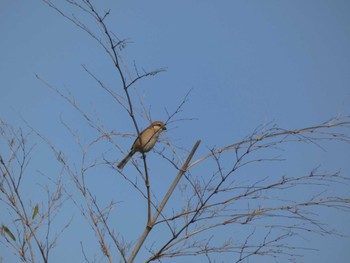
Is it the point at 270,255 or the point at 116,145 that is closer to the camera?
the point at 270,255

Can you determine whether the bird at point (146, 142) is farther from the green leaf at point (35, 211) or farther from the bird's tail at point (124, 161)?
the green leaf at point (35, 211)

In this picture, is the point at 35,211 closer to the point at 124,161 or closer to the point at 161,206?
the point at 124,161

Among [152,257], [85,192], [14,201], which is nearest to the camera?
[152,257]

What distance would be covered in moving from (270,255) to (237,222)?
1.23ft

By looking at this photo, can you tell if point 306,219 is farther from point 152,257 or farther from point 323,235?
point 152,257

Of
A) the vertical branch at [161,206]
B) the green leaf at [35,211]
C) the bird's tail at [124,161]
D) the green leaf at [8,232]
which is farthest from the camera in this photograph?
the bird's tail at [124,161]

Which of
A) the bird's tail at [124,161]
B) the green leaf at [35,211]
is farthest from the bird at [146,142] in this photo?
the green leaf at [35,211]

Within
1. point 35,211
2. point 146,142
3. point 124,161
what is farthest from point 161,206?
point 146,142

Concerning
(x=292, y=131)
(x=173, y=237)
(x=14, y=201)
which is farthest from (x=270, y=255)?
(x=14, y=201)

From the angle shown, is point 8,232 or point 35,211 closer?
point 8,232

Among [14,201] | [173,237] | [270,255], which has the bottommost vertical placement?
[14,201]

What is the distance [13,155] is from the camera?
3.31 meters

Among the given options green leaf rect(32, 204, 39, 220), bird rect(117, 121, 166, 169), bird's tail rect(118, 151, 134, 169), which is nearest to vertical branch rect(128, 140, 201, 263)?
bird rect(117, 121, 166, 169)

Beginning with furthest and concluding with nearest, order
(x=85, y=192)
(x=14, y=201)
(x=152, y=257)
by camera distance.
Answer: (x=85, y=192) → (x=14, y=201) → (x=152, y=257)
